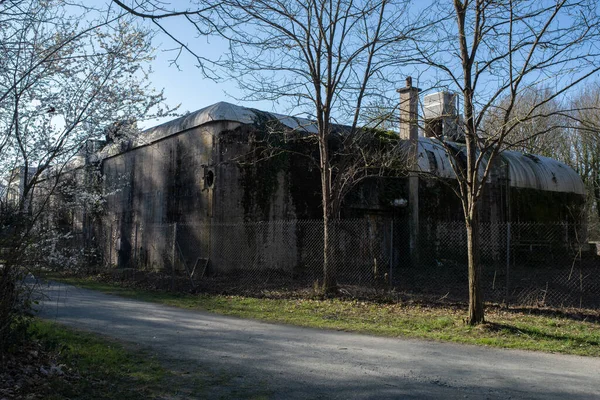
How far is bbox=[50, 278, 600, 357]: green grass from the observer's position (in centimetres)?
882

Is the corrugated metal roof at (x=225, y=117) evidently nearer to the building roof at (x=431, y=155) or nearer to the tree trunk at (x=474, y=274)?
the building roof at (x=431, y=155)

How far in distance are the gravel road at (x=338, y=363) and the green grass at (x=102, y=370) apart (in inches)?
19.1

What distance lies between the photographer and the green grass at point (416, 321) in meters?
8.82

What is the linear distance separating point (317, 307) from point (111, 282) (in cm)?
884

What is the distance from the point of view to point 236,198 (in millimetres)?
17594

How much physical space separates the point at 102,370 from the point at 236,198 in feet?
38.0

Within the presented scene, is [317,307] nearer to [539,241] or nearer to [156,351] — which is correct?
[156,351]

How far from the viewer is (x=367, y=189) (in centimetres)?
2005

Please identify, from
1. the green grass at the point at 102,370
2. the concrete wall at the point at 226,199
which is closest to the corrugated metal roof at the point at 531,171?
the concrete wall at the point at 226,199

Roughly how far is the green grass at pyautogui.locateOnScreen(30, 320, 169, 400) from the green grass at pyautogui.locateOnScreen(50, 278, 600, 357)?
390 centimetres

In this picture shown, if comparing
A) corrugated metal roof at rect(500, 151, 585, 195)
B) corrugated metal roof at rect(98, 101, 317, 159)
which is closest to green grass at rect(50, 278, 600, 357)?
corrugated metal roof at rect(98, 101, 317, 159)

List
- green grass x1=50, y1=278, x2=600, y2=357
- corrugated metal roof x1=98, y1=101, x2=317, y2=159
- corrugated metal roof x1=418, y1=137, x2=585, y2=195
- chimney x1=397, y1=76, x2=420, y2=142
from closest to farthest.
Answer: green grass x1=50, y1=278, x2=600, y2=357, chimney x1=397, y1=76, x2=420, y2=142, corrugated metal roof x1=98, y1=101, x2=317, y2=159, corrugated metal roof x1=418, y1=137, x2=585, y2=195

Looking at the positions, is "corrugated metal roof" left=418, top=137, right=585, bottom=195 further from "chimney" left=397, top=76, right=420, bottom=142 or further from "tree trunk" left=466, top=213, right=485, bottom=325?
"tree trunk" left=466, top=213, right=485, bottom=325

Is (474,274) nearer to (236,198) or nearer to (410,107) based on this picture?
(410,107)
